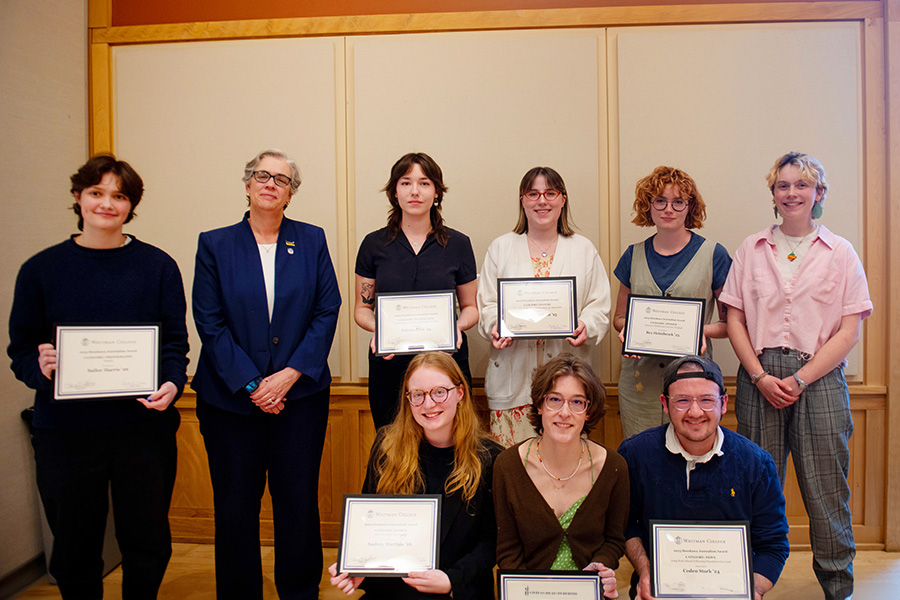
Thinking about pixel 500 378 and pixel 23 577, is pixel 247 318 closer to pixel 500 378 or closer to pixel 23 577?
pixel 500 378

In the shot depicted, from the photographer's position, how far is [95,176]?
240 centimetres

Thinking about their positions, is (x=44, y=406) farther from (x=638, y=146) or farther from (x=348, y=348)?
(x=638, y=146)

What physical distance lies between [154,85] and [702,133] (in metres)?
3.42

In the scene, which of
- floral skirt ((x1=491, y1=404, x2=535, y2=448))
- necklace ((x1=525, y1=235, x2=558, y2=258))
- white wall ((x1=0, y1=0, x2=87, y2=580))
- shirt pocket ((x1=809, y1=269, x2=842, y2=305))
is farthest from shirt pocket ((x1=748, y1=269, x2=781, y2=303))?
white wall ((x1=0, y1=0, x2=87, y2=580))

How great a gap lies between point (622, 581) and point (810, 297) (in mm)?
→ 1713

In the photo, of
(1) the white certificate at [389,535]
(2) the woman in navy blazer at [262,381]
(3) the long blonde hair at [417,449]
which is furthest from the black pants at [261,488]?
(1) the white certificate at [389,535]

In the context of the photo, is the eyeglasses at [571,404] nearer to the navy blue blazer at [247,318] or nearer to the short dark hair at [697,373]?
the short dark hair at [697,373]

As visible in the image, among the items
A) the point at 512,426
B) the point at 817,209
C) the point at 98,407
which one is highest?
the point at 817,209

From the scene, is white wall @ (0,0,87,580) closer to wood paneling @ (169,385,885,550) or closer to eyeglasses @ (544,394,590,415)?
wood paneling @ (169,385,885,550)

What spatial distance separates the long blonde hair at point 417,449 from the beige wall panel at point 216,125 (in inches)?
67.3

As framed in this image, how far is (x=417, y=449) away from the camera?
221 centimetres

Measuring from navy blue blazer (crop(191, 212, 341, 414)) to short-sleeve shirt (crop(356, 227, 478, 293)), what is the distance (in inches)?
16.8

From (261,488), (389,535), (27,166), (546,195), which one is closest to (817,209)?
(546,195)

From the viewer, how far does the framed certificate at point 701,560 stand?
1.94m
